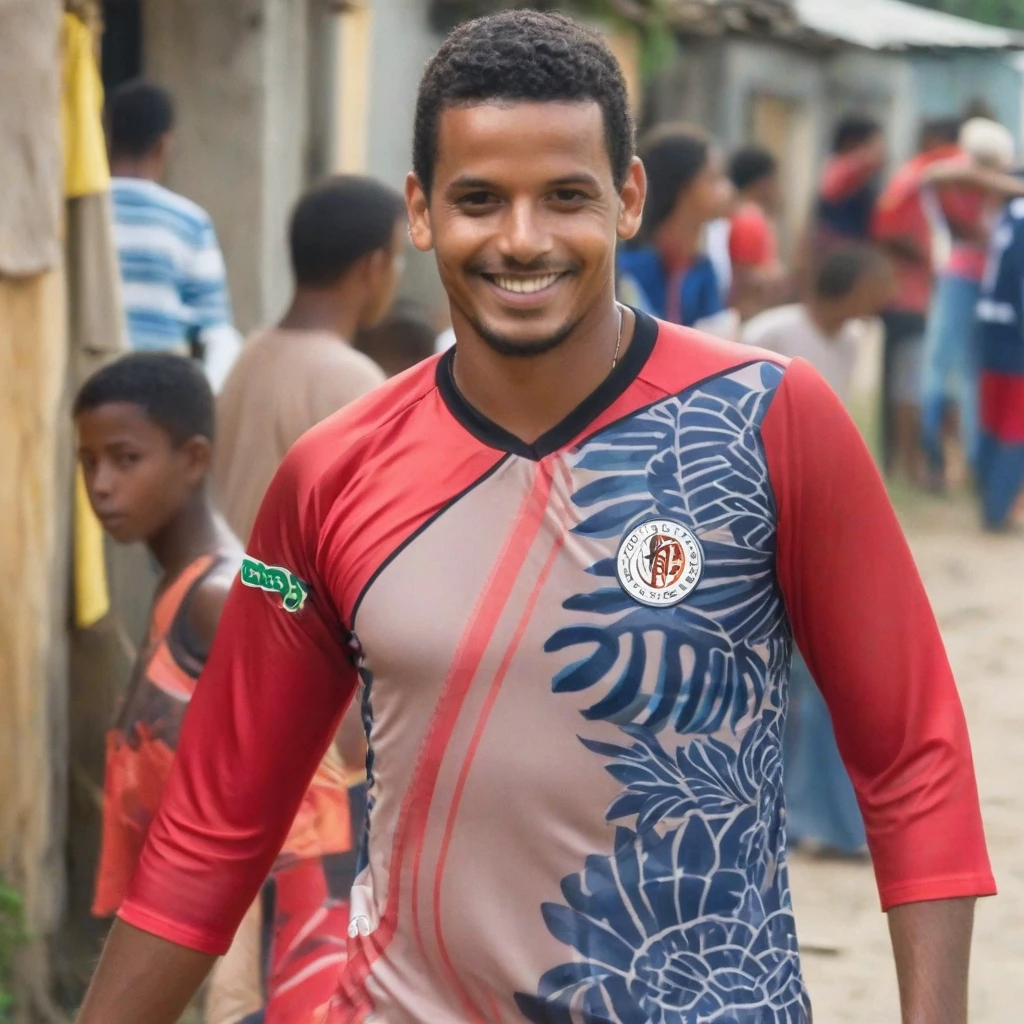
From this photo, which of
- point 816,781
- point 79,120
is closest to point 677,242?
point 816,781

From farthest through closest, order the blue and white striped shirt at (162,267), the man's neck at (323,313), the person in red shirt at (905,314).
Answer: the person in red shirt at (905,314), the blue and white striped shirt at (162,267), the man's neck at (323,313)

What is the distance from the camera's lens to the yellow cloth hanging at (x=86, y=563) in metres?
5.40

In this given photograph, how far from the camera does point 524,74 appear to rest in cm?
230

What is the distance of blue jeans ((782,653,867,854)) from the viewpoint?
691cm

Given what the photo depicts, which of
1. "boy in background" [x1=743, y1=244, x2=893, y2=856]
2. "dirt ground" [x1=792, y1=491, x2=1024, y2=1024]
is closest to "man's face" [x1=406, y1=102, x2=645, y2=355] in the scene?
"dirt ground" [x1=792, y1=491, x2=1024, y2=1024]

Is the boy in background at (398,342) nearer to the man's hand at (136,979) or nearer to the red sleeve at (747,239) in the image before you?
the man's hand at (136,979)

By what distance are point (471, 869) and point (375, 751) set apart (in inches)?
7.5

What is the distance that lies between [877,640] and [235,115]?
19.9ft

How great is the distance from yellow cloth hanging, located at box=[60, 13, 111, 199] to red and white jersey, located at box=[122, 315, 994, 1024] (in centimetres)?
314

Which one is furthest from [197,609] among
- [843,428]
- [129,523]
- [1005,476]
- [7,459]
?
[1005,476]

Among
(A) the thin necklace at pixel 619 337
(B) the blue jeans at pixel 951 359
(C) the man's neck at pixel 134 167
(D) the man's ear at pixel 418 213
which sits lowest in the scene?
(B) the blue jeans at pixel 951 359

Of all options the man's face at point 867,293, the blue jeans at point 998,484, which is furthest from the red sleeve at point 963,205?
the man's face at point 867,293

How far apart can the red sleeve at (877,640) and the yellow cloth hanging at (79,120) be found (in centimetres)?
338

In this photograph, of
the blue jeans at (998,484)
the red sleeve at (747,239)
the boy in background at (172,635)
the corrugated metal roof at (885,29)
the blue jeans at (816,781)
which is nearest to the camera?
the boy in background at (172,635)
